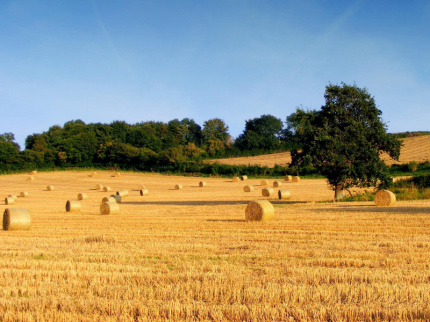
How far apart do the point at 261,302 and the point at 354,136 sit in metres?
18.9

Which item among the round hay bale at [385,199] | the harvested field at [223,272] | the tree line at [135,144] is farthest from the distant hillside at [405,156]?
the harvested field at [223,272]

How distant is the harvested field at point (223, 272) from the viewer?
16.6 feet

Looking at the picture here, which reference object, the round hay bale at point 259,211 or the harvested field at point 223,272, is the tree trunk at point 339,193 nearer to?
the round hay bale at point 259,211

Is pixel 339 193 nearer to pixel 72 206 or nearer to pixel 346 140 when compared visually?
pixel 346 140

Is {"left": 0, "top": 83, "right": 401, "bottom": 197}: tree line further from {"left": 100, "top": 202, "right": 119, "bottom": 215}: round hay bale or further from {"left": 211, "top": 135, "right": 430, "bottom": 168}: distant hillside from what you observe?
{"left": 100, "top": 202, "right": 119, "bottom": 215}: round hay bale

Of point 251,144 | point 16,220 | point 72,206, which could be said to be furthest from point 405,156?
point 16,220

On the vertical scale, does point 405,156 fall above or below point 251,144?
below

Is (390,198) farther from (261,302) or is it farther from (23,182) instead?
(23,182)

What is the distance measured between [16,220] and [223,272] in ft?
33.1

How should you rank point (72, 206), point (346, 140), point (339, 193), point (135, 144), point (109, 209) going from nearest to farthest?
point (109, 209) → point (72, 206) → point (346, 140) → point (339, 193) → point (135, 144)

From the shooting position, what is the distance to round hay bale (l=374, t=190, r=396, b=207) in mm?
19223

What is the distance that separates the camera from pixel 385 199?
19.3 m

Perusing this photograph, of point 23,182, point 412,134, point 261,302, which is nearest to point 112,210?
point 261,302

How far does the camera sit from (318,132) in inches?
903
